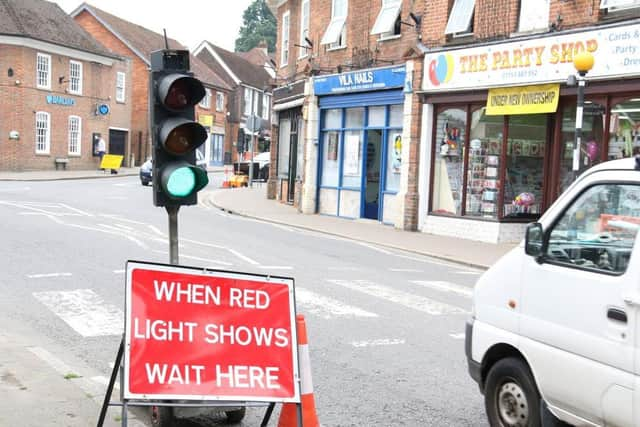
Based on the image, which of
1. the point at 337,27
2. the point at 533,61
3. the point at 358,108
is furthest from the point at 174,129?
the point at 337,27

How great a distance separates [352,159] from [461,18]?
5936 mm

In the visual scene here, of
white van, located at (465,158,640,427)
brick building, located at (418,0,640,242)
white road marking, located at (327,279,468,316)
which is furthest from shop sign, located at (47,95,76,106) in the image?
white van, located at (465,158,640,427)

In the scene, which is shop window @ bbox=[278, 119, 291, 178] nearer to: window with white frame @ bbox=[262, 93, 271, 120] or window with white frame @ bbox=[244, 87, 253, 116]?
window with white frame @ bbox=[244, 87, 253, 116]

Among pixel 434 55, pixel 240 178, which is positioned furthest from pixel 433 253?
pixel 240 178

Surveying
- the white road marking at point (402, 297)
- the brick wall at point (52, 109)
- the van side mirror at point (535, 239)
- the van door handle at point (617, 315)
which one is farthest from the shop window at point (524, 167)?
the brick wall at point (52, 109)

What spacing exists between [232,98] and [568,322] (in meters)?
64.0

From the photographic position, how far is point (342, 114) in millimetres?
23250

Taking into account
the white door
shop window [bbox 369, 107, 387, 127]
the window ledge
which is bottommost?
the white door

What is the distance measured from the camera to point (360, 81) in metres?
21.7

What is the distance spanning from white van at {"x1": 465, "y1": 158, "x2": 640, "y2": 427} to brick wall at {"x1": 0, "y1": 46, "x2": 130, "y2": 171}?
3840 cm

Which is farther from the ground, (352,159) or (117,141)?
(117,141)

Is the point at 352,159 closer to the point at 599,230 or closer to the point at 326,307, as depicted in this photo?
the point at 326,307

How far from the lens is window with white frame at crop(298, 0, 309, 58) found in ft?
86.8

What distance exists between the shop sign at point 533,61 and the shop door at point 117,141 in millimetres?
33418
